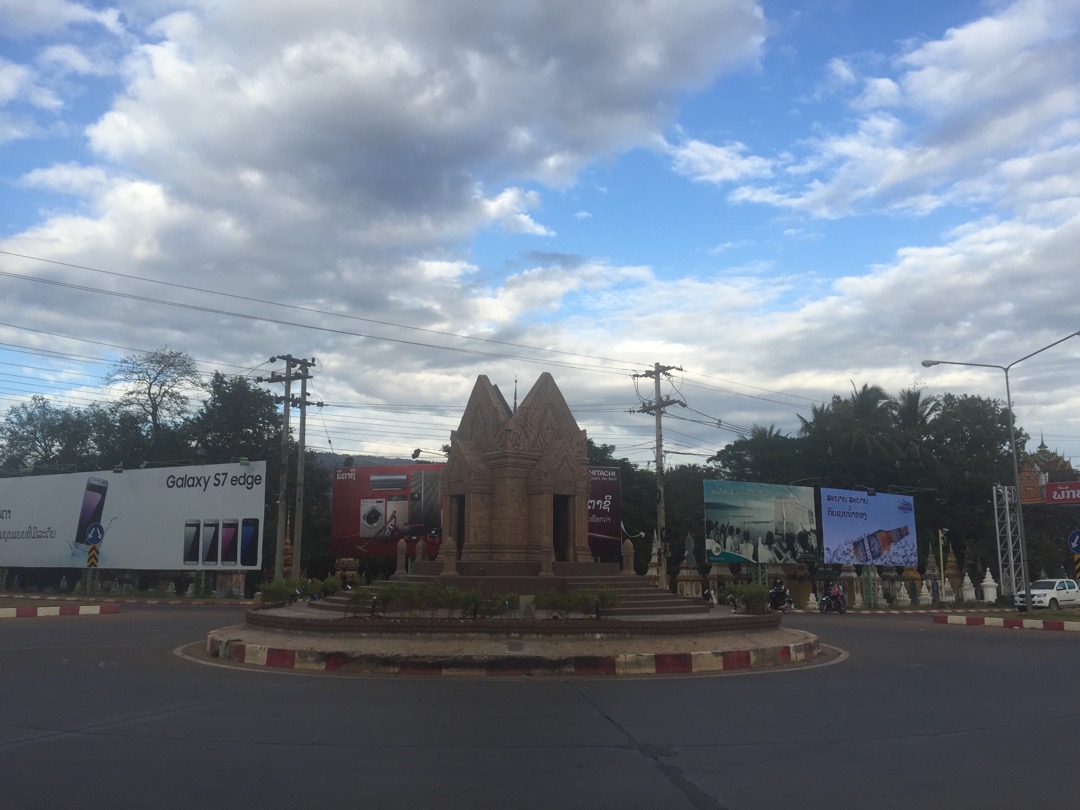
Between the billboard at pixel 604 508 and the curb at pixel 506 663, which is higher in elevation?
the billboard at pixel 604 508

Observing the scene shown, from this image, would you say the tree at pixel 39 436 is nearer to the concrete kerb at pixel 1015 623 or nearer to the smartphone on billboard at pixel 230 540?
the smartphone on billboard at pixel 230 540

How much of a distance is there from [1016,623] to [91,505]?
1390 inches

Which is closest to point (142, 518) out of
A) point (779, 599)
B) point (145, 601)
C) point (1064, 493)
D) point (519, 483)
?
point (145, 601)

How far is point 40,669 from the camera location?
12.3 meters

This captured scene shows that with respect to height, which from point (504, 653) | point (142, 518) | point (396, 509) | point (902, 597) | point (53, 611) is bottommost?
point (902, 597)

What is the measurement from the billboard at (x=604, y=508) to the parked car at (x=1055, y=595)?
54.5ft

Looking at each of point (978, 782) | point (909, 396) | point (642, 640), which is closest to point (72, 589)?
point (642, 640)

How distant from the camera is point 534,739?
25.2ft

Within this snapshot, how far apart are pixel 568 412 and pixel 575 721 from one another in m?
12.9

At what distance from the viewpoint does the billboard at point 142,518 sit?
1328 inches

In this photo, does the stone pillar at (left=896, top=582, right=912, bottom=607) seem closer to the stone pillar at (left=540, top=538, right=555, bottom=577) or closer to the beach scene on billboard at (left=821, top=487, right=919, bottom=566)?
the beach scene on billboard at (left=821, top=487, right=919, bottom=566)

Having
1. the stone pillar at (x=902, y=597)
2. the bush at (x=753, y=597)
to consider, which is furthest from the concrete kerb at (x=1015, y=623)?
the bush at (x=753, y=597)

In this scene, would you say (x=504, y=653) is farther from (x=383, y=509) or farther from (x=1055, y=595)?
(x=1055, y=595)

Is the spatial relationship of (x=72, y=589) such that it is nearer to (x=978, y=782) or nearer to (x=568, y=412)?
(x=568, y=412)
